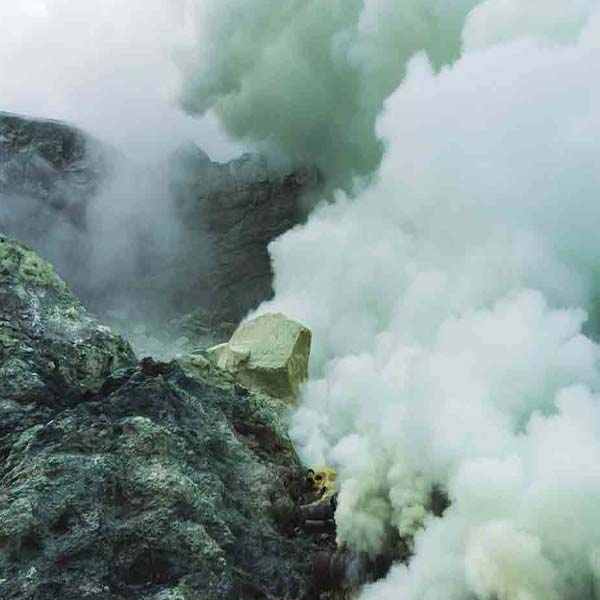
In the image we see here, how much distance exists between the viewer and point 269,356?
100ft

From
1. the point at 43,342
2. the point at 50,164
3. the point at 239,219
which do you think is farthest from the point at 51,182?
the point at 43,342

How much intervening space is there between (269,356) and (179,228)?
19151 millimetres

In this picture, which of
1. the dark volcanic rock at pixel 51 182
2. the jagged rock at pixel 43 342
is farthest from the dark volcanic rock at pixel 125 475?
the dark volcanic rock at pixel 51 182

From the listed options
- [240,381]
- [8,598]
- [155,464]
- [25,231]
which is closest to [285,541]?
[155,464]

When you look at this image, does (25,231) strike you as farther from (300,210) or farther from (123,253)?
(300,210)

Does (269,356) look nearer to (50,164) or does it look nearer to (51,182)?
(51,182)

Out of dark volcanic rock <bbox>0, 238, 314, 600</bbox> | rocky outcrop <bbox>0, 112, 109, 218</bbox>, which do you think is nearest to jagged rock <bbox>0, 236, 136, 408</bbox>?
dark volcanic rock <bbox>0, 238, 314, 600</bbox>

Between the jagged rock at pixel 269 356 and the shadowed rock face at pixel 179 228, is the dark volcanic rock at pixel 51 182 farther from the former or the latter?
the jagged rock at pixel 269 356

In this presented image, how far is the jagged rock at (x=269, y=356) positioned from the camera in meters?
29.9

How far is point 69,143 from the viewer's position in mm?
45656

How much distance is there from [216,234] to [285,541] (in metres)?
32.1

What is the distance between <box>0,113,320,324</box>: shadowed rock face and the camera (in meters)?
45.7

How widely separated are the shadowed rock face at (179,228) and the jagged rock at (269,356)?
14803mm

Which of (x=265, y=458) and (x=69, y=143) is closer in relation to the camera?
(x=265, y=458)
